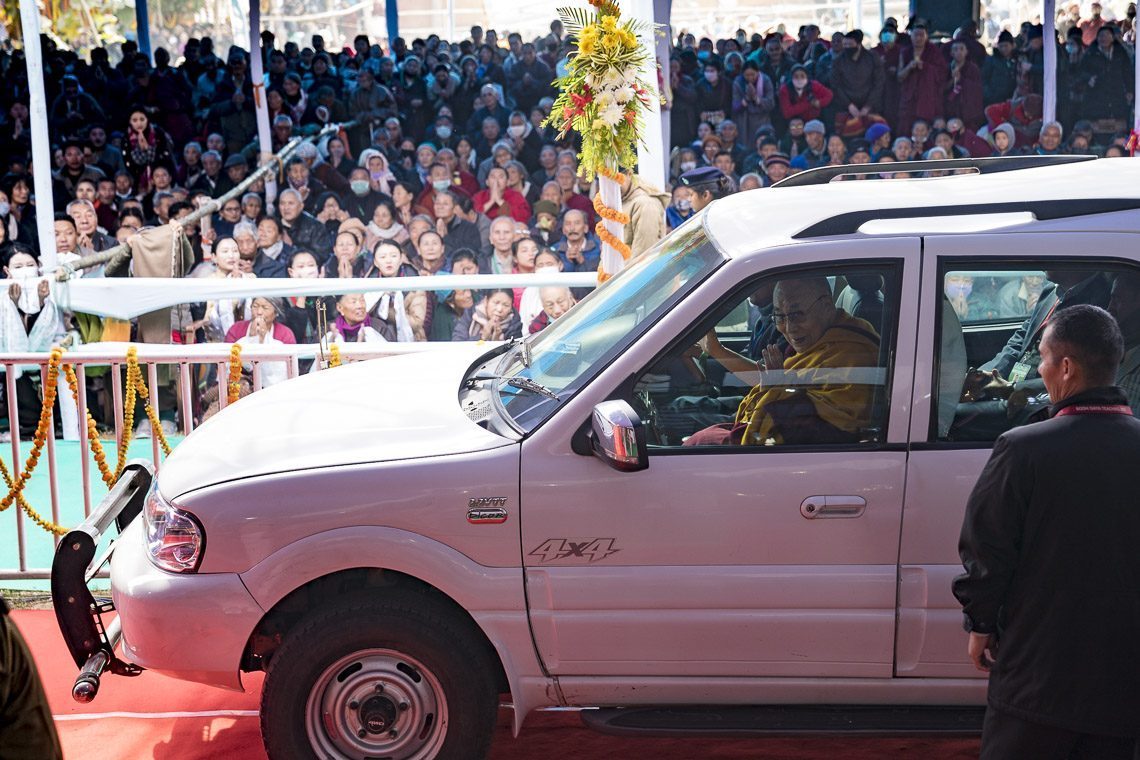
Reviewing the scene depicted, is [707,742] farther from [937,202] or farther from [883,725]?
[937,202]

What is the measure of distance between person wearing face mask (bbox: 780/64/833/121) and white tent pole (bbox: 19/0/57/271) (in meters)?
9.25

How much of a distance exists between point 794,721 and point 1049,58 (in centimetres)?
1243

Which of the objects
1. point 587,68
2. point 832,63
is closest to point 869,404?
point 587,68

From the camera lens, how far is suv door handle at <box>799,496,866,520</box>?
3541 mm

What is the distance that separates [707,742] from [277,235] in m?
9.05

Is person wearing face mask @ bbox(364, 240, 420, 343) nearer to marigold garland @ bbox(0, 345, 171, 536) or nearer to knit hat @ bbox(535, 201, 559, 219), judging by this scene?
knit hat @ bbox(535, 201, 559, 219)

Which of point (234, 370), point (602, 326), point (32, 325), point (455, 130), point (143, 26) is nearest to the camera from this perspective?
point (602, 326)

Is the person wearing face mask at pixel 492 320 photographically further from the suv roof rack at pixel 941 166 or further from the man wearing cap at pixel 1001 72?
the man wearing cap at pixel 1001 72

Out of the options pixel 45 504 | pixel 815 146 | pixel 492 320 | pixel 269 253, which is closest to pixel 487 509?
pixel 45 504

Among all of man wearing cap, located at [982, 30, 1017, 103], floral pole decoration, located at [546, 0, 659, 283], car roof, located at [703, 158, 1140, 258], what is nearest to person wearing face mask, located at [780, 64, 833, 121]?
man wearing cap, located at [982, 30, 1017, 103]

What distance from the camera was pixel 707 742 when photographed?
4.36m

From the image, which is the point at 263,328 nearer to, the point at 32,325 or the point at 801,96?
the point at 32,325

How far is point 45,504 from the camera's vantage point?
25.5 ft

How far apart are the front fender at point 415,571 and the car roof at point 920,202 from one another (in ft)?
4.21
